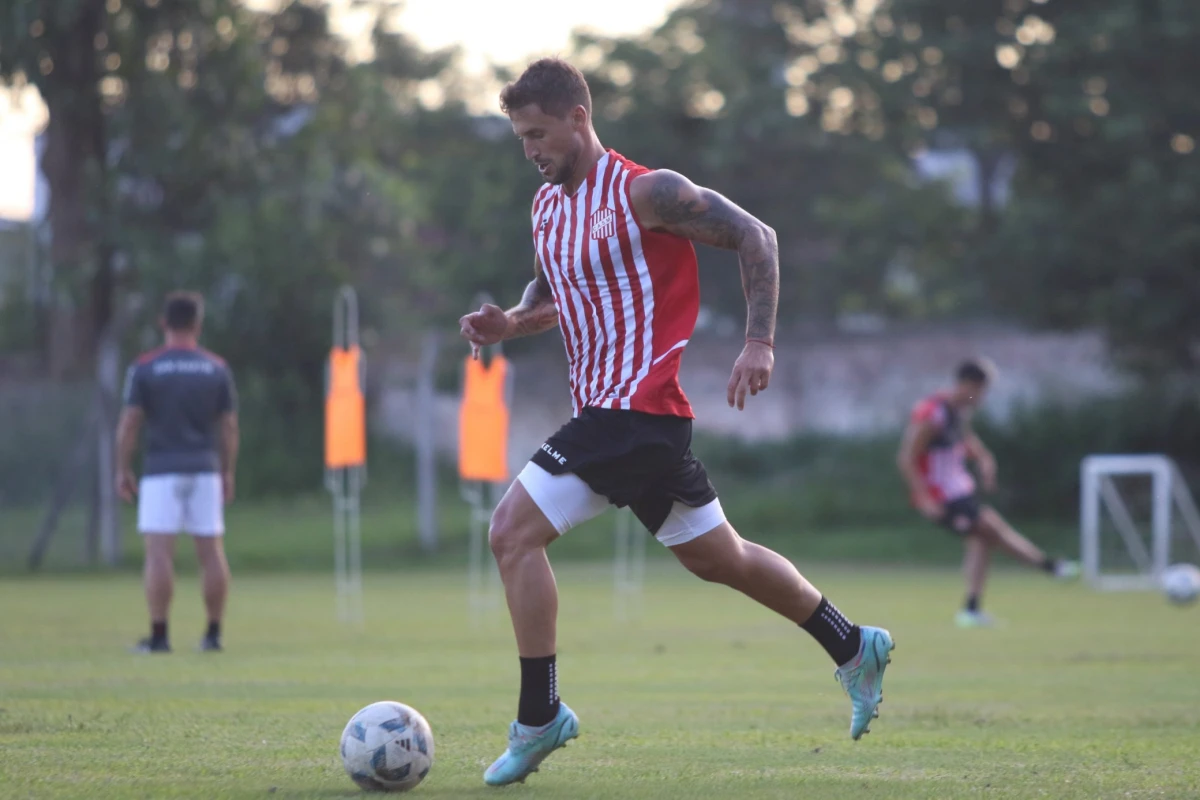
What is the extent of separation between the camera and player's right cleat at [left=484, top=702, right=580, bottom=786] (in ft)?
18.2

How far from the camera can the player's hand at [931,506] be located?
49.8 ft

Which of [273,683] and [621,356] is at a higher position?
[621,356]

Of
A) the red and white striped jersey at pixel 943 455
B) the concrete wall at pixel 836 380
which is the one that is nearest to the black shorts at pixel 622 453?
the red and white striped jersey at pixel 943 455

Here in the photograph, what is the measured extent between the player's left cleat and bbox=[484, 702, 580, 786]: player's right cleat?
1190mm

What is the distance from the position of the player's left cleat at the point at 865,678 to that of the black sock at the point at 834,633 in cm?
2

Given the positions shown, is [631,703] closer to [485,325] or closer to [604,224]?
[485,325]

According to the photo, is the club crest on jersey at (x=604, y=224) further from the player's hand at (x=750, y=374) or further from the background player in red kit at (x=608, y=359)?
Result: the player's hand at (x=750, y=374)

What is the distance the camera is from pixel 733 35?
38.4 meters

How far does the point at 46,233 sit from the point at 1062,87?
17.9 metres

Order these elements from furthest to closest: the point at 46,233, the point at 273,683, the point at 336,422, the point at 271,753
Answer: the point at 46,233
the point at 336,422
the point at 273,683
the point at 271,753

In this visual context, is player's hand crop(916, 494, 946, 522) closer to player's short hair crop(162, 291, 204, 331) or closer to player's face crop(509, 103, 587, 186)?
player's short hair crop(162, 291, 204, 331)

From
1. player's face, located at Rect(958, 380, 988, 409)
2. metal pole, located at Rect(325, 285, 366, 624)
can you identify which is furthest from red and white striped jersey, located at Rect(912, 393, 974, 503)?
metal pole, located at Rect(325, 285, 366, 624)

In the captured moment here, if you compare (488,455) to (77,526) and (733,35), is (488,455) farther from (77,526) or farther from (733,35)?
(733,35)

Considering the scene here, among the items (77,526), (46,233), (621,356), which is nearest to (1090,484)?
(77,526)
